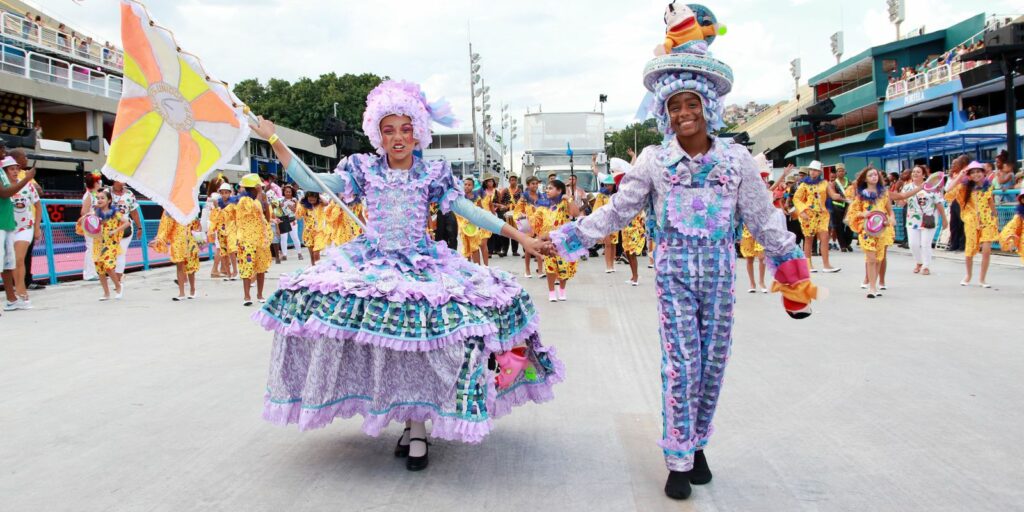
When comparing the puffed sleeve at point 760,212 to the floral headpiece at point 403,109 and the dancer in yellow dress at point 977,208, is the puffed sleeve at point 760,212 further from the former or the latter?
the dancer in yellow dress at point 977,208

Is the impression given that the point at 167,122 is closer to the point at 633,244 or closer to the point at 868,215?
the point at 868,215

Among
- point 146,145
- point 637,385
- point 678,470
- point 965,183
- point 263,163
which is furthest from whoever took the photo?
point 263,163

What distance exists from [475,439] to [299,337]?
1041mm

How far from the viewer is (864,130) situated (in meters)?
47.7

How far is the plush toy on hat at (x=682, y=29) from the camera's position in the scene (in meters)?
3.91

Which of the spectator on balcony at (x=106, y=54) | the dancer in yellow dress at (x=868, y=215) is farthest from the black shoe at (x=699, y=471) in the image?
the spectator on balcony at (x=106, y=54)

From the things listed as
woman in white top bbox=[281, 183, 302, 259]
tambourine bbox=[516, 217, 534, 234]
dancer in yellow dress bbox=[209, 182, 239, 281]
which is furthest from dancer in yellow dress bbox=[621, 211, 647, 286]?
woman in white top bbox=[281, 183, 302, 259]

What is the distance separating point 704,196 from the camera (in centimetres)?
376

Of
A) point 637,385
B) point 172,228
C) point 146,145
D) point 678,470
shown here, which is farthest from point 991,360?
point 172,228

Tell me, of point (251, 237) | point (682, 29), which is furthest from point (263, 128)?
point (251, 237)

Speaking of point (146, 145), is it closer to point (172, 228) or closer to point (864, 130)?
point (172, 228)

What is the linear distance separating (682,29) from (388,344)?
84.6 inches

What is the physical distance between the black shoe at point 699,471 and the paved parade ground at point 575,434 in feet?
0.25

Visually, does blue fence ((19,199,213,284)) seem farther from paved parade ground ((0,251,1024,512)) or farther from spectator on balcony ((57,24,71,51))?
spectator on balcony ((57,24,71,51))
